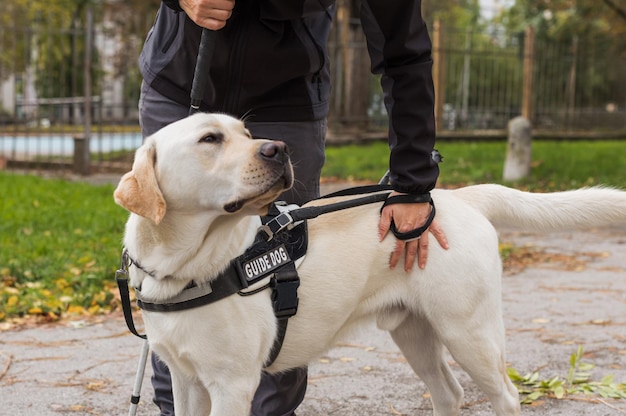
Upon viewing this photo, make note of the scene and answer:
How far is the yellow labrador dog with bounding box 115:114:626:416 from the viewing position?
281cm

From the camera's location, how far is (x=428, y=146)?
333cm

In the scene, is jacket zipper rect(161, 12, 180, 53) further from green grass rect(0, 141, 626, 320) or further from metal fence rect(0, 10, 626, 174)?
metal fence rect(0, 10, 626, 174)

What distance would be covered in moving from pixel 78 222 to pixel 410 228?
20.1 ft

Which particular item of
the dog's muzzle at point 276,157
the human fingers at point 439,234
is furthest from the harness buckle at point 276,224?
the human fingers at point 439,234

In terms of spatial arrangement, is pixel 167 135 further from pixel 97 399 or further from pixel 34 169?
pixel 34 169

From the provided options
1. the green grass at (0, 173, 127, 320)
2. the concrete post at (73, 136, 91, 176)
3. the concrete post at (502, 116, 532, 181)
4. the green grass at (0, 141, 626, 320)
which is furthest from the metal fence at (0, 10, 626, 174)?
the concrete post at (502, 116, 532, 181)

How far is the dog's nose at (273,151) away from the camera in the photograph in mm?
2758

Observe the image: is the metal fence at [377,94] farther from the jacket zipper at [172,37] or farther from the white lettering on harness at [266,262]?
the white lettering on harness at [266,262]

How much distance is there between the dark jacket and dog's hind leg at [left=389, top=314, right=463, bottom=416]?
27.6 inches

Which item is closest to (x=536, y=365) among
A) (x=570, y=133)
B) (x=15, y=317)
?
(x=15, y=317)

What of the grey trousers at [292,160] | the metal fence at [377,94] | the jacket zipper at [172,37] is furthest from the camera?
the metal fence at [377,94]

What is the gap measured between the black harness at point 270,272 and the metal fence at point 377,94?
37.0 feet

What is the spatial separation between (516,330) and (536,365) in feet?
2.51

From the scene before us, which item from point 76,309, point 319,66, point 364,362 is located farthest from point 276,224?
point 76,309
